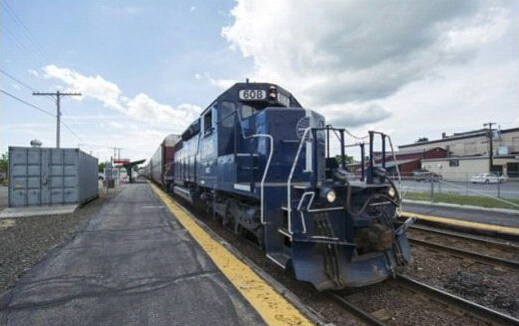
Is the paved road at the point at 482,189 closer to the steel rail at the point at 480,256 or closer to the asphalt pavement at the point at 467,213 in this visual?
the asphalt pavement at the point at 467,213

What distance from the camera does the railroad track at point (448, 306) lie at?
4.02 meters

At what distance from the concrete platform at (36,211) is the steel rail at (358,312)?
41.0ft

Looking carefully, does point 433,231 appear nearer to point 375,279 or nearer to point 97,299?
point 375,279

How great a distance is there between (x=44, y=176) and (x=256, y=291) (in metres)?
13.9

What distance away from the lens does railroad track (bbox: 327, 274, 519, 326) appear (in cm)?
402

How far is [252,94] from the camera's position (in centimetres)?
754

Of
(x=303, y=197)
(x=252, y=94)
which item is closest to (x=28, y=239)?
(x=252, y=94)

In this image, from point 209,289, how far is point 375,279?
7.02 ft

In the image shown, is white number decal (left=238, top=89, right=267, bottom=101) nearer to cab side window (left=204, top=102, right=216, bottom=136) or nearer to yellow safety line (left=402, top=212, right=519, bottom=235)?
cab side window (left=204, top=102, right=216, bottom=136)

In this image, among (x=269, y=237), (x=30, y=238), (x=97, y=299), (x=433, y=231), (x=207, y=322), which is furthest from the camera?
(x=433, y=231)

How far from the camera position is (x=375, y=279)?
480 centimetres

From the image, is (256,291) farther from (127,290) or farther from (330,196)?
(127,290)

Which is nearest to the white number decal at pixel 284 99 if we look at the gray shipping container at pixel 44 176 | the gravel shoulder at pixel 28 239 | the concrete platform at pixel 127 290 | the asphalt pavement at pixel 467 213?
the concrete platform at pixel 127 290

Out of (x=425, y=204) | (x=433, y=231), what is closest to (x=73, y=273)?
(x=433, y=231)
